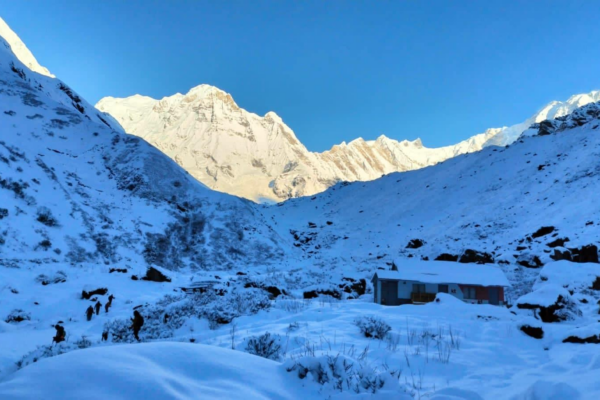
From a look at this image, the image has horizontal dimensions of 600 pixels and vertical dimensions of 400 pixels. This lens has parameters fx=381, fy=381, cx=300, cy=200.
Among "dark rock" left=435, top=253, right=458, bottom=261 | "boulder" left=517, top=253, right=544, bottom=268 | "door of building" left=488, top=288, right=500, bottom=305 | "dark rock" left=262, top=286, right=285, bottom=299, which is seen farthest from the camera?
"dark rock" left=435, top=253, right=458, bottom=261

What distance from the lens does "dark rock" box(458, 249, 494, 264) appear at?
3419 centimetres

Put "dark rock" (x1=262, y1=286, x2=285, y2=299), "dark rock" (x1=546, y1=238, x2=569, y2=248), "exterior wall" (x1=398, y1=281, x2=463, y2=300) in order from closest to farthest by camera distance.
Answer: "dark rock" (x1=262, y1=286, x2=285, y2=299) < "exterior wall" (x1=398, y1=281, x2=463, y2=300) < "dark rock" (x1=546, y1=238, x2=569, y2=248)

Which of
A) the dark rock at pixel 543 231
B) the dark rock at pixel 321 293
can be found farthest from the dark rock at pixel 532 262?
the dark rock at pixel 321 293

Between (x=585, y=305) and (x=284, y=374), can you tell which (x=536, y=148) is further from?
(x=284, y=374)

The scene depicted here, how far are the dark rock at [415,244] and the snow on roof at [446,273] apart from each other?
14.4 meters

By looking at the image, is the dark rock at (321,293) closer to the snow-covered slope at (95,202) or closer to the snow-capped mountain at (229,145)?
the snow-covered slope at (95,202)

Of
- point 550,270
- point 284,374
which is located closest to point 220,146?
point 550,270

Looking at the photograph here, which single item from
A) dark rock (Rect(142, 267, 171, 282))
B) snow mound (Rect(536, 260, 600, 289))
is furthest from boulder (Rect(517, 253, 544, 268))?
dark rock (Rect(142, 267, 171, 282))

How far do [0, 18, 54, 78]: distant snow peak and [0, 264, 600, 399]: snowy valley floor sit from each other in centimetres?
12603

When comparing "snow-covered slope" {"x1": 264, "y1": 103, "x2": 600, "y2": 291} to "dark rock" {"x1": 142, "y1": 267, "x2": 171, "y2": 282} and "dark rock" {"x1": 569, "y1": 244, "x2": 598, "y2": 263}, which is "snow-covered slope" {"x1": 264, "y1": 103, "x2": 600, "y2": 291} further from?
"dark rock" {"x1": 142, "y1": 267, "x2": 171, "y2": 282}

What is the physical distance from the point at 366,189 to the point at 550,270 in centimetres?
5281

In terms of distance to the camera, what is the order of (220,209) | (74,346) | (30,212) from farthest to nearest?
(220,209) → (30,212) → (74,346)

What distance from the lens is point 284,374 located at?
4445 mm

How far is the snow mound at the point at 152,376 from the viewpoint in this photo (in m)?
2.93
